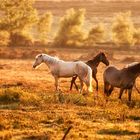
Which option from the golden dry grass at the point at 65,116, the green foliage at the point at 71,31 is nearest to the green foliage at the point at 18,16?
the green foliage at the point at 71,31

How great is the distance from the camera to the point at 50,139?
1312 centimetres

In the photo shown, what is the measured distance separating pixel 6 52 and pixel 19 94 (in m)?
22.2

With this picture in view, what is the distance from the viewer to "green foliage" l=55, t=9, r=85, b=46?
46719 mm

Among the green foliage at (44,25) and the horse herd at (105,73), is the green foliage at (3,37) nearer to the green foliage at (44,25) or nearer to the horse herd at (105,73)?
the green foliage at (44,25)

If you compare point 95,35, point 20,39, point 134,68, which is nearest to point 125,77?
point 134,68

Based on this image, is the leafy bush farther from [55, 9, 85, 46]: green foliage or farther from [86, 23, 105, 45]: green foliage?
[86, 23, 105, 45]: green foliage

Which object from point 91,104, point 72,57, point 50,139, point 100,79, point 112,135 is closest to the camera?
point 50,139

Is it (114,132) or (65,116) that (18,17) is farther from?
(114,132)

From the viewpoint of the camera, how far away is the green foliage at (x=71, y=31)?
46.7 m

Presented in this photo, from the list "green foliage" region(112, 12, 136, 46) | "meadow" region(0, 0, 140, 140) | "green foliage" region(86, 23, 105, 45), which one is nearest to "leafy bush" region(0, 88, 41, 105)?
"meadow" region(0, 0, 140, 140)

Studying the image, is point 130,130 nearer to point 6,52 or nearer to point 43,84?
point 43,84

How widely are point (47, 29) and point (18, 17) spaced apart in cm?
364

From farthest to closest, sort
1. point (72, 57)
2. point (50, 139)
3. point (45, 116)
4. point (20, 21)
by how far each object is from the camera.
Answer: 1. point (20, 21)
2. point (72, 57)
3. point (45, 116)
4. point (50, 139)

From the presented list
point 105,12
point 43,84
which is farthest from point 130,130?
point 105,12
